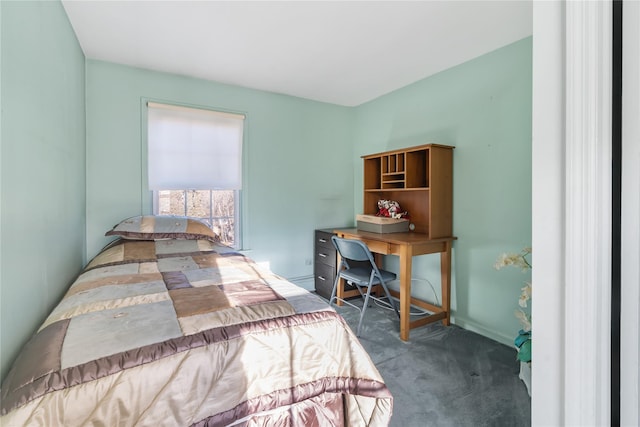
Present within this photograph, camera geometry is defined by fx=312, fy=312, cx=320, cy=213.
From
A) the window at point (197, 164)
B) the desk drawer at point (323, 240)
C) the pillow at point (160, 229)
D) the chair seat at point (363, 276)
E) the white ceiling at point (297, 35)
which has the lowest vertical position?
the chair seat at point (363, 276)

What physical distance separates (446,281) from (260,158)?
2.32 meters

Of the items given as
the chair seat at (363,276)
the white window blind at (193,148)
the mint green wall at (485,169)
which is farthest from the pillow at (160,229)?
the mint green wall at (485,169)

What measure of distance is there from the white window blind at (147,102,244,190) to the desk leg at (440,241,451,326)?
2213 mm

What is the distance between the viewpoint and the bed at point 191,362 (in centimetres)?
91

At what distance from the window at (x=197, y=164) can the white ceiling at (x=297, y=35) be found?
17.4 inches

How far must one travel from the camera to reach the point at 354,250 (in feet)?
8.82

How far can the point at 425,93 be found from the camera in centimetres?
Result: 314

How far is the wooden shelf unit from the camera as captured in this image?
2.80m

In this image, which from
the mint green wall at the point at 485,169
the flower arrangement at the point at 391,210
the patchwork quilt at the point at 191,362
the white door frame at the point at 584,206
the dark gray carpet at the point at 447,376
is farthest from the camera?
the flower arrangement at the point at 391,210

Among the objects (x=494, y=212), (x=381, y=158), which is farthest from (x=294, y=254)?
(x=494, y=212)

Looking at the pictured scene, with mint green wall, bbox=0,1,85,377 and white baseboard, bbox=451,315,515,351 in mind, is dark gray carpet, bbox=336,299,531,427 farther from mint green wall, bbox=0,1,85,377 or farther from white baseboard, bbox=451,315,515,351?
mint green wall, bbox=0,1,85,377

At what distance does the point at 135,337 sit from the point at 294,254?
8.96 ft

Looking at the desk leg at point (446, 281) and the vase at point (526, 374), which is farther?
the desk leg at point (446, 281)

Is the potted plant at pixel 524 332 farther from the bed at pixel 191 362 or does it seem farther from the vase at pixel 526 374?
the bed at pixel 191 362
